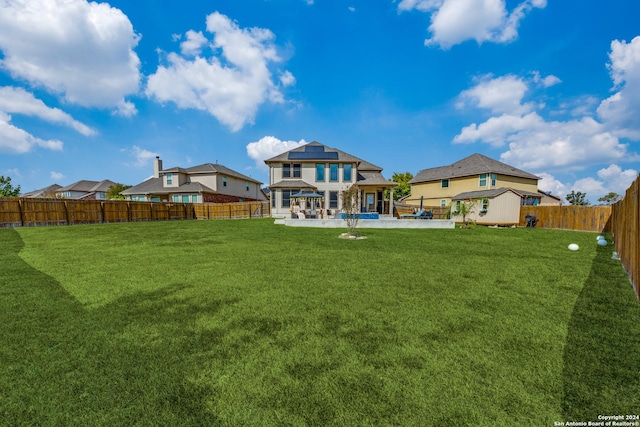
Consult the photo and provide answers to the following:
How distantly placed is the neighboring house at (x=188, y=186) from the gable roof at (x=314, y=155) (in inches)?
408

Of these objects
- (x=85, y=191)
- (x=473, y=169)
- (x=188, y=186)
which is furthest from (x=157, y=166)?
(x=473, y=169)

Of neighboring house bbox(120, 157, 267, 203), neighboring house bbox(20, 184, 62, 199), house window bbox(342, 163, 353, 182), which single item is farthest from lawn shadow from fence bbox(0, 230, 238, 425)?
neighboring house bbox(20, 184, 62, 199)

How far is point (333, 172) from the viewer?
2559 centimetres

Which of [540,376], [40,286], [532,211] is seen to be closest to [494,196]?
[532,211]

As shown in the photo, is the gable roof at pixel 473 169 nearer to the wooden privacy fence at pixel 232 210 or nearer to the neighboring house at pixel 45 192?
the wooden privacy fence at pixel 232 210

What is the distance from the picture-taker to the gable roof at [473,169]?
1180 inches

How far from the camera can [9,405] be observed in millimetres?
2014

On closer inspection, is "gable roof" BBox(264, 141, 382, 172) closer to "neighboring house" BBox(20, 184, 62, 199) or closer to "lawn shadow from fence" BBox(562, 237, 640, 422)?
"lawn shadow from fence" BBox(562, 237, 640, 422)

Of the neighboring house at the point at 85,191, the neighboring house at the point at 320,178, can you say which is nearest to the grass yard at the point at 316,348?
the neighboring house at the point at 320,178

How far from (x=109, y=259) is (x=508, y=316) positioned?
353 inches

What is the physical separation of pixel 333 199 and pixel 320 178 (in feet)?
7.77

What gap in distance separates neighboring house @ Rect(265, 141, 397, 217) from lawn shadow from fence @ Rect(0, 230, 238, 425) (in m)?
21.2

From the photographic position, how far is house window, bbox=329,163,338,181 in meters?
25.5

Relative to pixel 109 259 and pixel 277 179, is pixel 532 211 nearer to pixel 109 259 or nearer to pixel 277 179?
pixel 277 179
